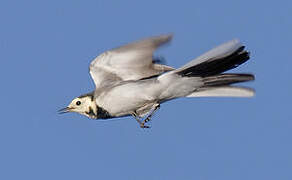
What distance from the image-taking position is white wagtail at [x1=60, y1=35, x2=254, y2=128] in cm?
1338

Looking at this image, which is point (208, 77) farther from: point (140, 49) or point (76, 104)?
point (76, 104)

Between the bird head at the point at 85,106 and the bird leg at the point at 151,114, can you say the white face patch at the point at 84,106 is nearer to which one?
the bird head at the point at 85,106

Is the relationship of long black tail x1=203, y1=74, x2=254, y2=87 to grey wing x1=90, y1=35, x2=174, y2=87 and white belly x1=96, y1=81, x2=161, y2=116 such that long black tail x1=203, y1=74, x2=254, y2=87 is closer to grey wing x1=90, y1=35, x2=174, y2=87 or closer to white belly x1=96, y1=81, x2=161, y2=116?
white belly x1=96, y1=81, x2=161, y2=116

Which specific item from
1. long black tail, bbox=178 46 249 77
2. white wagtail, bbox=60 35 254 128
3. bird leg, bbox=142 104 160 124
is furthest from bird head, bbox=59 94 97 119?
long black tail, bbox=178 46 249 77

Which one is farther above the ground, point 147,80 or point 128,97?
point 147,80

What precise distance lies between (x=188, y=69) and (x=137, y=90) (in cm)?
95

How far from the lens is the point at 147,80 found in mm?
13758

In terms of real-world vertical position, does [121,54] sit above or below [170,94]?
above

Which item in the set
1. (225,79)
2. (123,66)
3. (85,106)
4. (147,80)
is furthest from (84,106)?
(225,79)

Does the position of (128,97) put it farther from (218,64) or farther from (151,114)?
(218,64)

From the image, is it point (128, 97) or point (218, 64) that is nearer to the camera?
point (218, 64)

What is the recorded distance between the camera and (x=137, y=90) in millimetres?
13703

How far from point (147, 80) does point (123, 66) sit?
77 cm

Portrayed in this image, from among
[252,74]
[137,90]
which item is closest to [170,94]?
[137,90]
